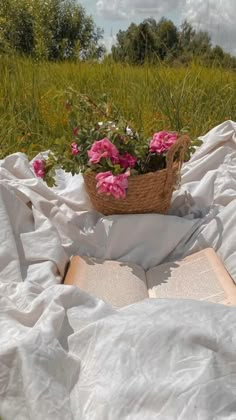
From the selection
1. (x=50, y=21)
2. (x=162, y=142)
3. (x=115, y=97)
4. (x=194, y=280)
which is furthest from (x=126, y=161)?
(x=50, y=21)

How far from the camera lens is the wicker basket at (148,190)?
2045 millimetres

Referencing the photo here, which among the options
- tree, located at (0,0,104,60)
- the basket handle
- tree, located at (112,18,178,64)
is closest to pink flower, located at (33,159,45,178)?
the basket handle

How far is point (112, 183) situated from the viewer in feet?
6.32

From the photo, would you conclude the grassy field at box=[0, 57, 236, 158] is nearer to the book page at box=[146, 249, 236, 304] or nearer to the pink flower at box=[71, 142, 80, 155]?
the pink flower at box=[71, 142, 80, 155]

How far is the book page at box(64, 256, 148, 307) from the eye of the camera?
1791 mm

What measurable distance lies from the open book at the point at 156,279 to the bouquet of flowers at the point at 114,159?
27cm

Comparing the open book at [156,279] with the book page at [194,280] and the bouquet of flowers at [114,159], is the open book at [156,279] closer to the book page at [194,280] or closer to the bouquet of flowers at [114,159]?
the book page at [194,280]

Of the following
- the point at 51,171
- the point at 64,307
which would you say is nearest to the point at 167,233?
the point at 51,171

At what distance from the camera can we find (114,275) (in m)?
1.93

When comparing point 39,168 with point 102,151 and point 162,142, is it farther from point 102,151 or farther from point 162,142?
point 162,142

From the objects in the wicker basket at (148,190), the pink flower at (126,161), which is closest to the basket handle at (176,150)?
the wicker basket at (148,190)

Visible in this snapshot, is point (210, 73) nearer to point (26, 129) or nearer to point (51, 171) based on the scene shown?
point (26, 129)

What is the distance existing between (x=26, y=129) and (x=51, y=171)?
54.5 inches

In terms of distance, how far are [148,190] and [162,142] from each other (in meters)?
0.21
